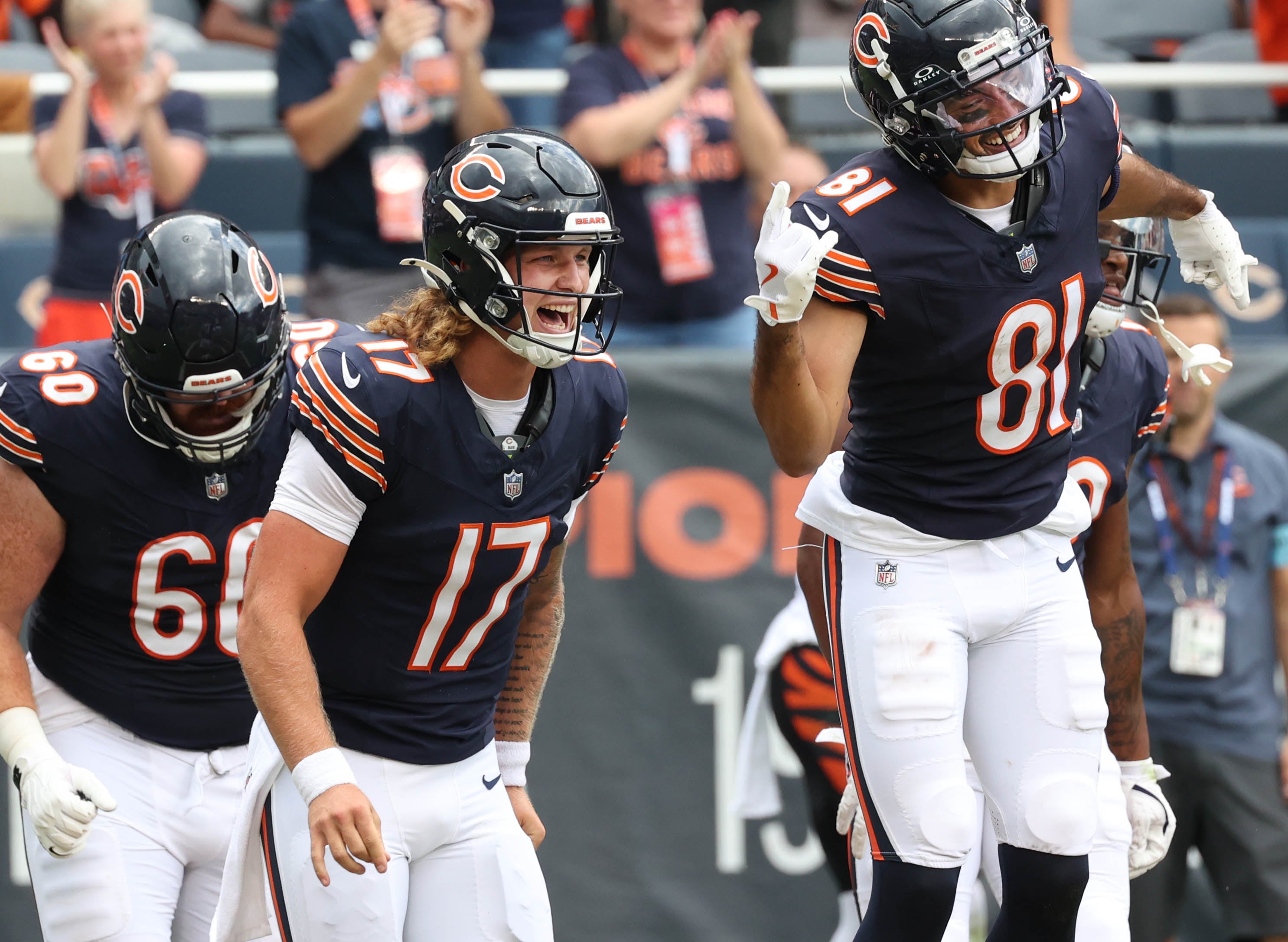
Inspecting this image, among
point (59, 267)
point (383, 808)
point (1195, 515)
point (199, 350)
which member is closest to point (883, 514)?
point (383, 808)

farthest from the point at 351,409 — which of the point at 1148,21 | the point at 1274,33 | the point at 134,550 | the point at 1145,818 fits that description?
the point at 1148,21

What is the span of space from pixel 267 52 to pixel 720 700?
443cm

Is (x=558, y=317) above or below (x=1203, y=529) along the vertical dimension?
above

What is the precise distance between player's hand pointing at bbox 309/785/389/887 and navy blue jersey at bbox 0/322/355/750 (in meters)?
0.74

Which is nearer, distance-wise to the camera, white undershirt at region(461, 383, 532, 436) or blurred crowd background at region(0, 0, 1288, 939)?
white undershirt at region(461, 383, 532, 436)

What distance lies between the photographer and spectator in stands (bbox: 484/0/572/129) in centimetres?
686

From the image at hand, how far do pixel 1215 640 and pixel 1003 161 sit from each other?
8.06 feet

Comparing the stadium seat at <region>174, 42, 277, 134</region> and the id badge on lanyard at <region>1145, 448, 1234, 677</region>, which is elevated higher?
the stadium seat at <region>174, 42, 277, 134</region>

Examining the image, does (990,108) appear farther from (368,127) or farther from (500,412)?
(368,127)

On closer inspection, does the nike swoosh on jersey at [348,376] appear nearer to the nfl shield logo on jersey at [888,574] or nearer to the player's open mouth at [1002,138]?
the nfl shield logo on jersey at [888,574]

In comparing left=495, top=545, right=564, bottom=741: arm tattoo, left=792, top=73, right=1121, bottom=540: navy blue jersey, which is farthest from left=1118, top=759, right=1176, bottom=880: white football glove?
left=495, top=545, right=564, bottom=741: arm tattoo

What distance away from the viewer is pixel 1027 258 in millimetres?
3008

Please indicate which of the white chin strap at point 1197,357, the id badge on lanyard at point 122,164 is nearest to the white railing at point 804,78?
the id badge on lanyard at point 122,164

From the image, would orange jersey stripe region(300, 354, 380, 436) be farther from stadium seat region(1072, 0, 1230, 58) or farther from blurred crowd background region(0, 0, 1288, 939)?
stadium seat region(1072, 0, 1230, 58)
